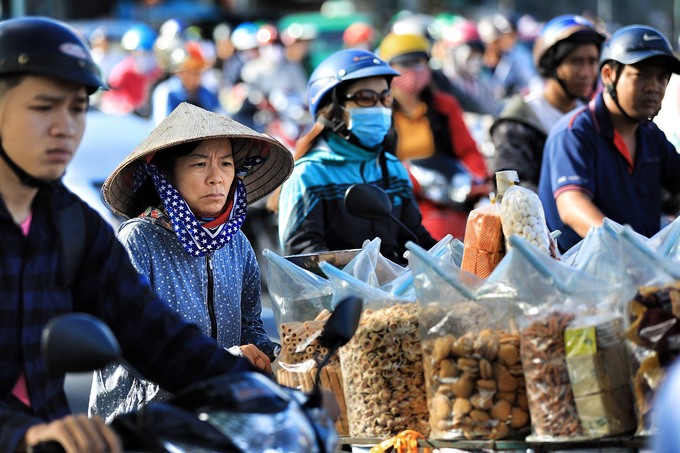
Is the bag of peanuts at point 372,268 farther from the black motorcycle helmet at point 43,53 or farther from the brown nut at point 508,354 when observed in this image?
the black motorcycle helmet at point 43,53

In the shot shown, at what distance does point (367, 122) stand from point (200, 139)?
5.89 feet

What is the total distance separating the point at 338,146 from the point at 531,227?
2.25m

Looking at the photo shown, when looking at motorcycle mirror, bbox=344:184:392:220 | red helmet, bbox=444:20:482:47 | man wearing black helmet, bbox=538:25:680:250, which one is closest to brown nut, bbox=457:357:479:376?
motorcycle mirror, bbox=344:184:392:220

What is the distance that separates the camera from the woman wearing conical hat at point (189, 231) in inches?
197

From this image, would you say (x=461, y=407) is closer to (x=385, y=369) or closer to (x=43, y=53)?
(x=385, y=369)

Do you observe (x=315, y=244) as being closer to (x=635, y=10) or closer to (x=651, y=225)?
(x=651, y=225)

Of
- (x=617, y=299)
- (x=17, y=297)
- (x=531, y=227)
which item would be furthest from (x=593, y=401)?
(x=17, y=297)

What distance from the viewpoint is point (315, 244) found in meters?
6.56

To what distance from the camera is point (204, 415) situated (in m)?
3.20

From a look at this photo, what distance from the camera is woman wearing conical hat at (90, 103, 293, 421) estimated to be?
500 cm

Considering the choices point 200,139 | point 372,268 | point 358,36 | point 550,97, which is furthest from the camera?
point 358,36

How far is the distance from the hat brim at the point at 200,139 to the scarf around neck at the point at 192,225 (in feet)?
0.50

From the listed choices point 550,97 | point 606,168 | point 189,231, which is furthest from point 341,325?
point 550,97

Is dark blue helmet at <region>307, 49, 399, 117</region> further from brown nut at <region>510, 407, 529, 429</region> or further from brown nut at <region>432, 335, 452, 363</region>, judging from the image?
brown nut at <region>510, 407, 529, 429</region>
